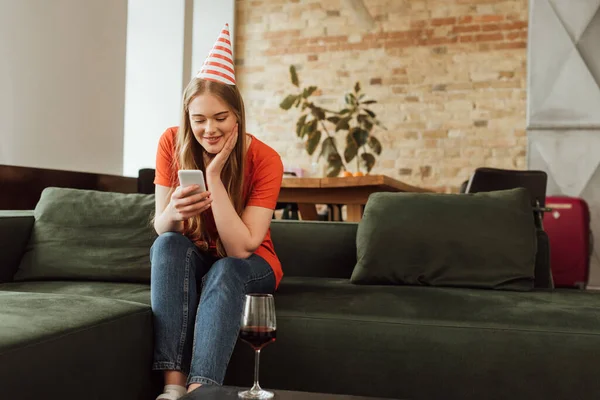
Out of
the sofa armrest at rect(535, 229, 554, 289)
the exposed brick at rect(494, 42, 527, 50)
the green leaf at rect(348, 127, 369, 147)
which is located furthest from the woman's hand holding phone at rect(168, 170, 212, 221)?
the exposed brick at rect(494, 42, 527, 50)

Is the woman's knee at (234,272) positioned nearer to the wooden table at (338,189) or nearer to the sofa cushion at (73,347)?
the sofa cushion at (73,347)

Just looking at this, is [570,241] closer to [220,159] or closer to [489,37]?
[489,37]

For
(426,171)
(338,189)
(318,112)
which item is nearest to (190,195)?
(338,189)

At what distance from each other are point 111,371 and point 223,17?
5776mm

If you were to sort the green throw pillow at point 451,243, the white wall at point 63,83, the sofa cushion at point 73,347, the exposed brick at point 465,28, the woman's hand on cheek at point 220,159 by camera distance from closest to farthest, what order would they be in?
the sofa cushion at point 73,347
the woman's hand on cheek at point 220,159
the green throw pillow at point 451,243
the white wall at point 63,83
the exposed brick at point 465,28

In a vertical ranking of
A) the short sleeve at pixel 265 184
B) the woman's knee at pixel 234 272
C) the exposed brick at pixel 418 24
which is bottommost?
the woman's knee at pixel 234 272

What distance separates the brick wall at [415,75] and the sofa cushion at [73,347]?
4985 mm

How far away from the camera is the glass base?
110 cm

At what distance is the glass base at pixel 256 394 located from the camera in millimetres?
1104

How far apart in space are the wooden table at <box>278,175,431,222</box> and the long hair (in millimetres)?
1733

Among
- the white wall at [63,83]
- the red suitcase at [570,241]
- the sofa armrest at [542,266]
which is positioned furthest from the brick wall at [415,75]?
the sofa armrest at [542,266]

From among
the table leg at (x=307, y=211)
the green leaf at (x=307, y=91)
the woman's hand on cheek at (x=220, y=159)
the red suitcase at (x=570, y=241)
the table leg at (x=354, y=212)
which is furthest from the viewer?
the red suitcase at (x=570, y=241)

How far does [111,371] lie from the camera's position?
159cm

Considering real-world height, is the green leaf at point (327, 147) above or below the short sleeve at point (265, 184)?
above
